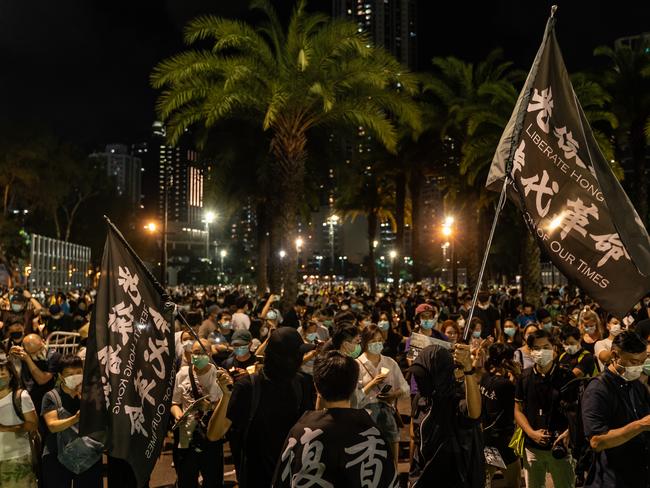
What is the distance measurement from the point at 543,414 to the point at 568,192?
1898mm

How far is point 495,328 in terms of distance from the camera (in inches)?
557

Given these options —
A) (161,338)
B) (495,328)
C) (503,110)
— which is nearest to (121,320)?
(161,338)

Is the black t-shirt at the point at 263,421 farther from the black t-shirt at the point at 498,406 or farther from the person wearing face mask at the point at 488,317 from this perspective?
the person wearing face mask at the point at 488,317

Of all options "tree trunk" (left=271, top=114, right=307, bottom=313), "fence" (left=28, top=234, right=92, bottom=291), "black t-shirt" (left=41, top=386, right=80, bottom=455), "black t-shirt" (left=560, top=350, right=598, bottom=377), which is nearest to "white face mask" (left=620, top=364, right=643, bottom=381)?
"black t-shirt" (left=560, top=350, right=598, bottom=377)

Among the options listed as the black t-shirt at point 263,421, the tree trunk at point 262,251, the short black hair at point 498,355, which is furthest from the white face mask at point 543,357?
the tree trunk at point 262,251

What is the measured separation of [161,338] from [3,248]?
39650 millimetres

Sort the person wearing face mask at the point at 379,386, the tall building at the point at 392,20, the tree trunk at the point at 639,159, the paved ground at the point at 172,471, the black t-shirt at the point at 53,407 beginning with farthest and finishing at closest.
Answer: the tall building at the point at 392,20
the tree trunk at the point at 639,159
the paved ground at the point at 172,471
the person wearing face mask at the point at 379,386
the black t-shirt at the point at 53,407

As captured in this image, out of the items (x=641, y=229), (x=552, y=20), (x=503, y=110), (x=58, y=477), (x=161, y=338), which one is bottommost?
(x=58, y=477)

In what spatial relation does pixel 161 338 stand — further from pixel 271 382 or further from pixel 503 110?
pixel 503 110

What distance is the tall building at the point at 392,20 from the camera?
147250 mm

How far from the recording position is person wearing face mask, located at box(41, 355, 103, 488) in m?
5.18

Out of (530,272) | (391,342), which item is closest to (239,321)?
(391,342)

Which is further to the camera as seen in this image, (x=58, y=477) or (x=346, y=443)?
(x=58, y=477)

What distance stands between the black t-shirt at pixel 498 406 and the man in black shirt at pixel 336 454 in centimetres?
336
